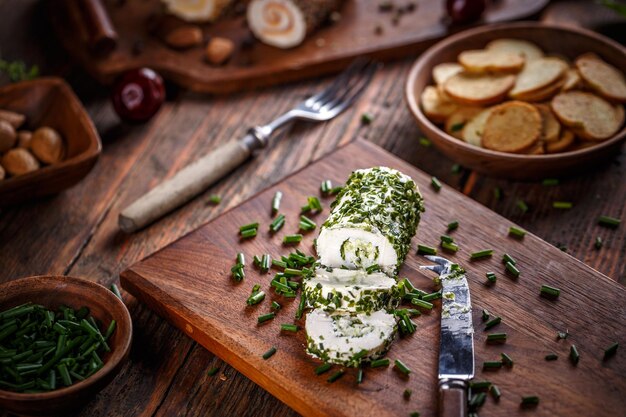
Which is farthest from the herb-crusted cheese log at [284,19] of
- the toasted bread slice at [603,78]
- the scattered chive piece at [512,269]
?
the scattered chive piece at [512,269]

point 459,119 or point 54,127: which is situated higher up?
point 54,127

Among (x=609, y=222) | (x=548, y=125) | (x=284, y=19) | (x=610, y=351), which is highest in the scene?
(x=284, y=19)

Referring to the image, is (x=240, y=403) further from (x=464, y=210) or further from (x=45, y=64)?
(x=45, y=64)

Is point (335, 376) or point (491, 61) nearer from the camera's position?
point (335, 376)

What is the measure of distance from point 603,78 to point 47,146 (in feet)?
8.12

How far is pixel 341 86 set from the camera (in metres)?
3.72

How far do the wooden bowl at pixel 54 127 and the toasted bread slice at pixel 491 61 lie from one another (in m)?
1.70

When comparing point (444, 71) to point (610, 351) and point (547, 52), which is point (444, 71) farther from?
point (610, 351)

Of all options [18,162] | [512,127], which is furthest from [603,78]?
[18,162]

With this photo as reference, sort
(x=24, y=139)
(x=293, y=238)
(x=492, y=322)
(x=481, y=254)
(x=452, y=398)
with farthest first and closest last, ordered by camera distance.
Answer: (x=24, y=139) → (x=293, y=238) → (x=481, y=254) → (x=492, y=322) → (x=452, y=398)

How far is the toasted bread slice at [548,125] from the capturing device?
118 inches

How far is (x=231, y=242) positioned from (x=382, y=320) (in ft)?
2.48

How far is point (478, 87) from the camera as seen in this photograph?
127 inches

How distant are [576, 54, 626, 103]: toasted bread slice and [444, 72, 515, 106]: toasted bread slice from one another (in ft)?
1.07
